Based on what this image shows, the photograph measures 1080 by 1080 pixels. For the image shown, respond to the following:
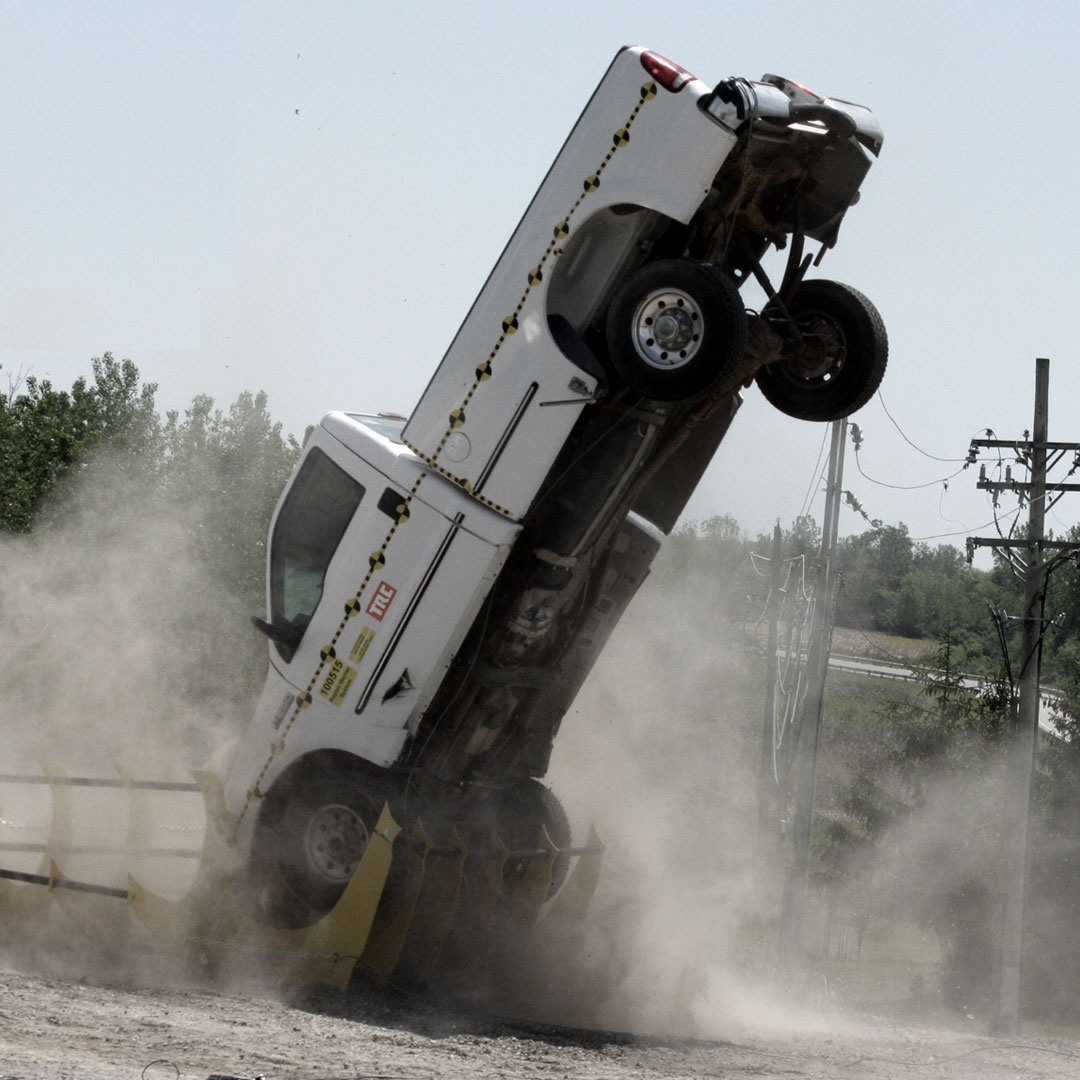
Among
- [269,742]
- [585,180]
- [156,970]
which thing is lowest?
[156,970]

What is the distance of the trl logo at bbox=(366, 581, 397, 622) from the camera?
6277mm

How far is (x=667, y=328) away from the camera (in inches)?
222

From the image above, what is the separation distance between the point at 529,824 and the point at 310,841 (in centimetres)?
119

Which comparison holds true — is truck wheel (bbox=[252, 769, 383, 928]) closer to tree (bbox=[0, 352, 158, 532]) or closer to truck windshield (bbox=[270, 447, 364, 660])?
truck windshield (bbox=[270, 447, 364, 660])

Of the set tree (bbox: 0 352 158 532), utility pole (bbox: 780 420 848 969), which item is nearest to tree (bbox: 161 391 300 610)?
tree (bbox: 0 352 158 532)

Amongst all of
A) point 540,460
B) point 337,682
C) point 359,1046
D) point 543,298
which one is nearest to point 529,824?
point 337,682

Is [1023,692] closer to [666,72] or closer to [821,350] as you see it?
[821,350]

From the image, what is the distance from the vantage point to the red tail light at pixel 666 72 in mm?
5617

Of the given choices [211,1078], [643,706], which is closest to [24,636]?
[643,706]

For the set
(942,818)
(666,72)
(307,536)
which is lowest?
(942,818)

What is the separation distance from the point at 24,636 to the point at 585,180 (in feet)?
25.8

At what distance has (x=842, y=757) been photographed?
39562 millimetres

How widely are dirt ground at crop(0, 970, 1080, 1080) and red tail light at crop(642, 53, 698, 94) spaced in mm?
4077

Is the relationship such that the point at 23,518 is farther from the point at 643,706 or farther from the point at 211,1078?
the point at 211,1078
